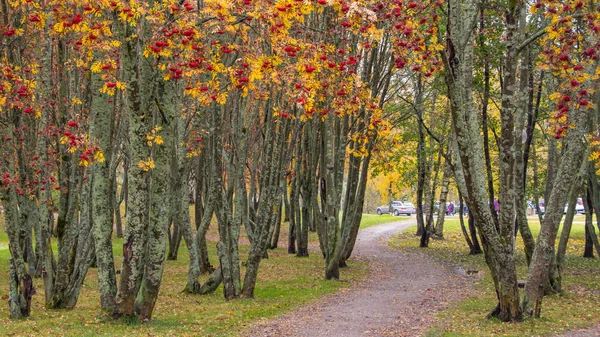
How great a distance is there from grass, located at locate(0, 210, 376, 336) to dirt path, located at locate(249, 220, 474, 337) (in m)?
0.58

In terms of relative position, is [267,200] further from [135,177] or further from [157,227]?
[135,177]

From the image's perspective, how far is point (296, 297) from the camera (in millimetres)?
14945

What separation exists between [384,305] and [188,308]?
4.23 meters

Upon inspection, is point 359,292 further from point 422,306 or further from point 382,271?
point 382,271

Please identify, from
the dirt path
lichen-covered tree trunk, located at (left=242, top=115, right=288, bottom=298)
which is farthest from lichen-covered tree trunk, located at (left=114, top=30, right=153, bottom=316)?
lichen-covered tree trunk, located at (left=242, top=115, right=288, bottom=298)

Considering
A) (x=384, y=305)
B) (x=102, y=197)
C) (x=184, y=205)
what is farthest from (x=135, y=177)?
(x=384, y=305)

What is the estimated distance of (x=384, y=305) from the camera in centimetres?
1381

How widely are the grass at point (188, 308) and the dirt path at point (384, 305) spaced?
576mm

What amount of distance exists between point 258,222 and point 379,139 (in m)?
4.94

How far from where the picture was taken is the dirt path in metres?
11.1

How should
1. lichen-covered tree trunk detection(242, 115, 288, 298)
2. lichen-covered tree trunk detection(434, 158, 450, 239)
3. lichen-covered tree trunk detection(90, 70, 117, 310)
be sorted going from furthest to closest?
lichen-covered tree trunk detection(434, 158, 450, 239)
lichen-covered tree trunk detection(242, 115, 288, 298)
lichen-covered tree trunk detection(90, 70, 117, 310)

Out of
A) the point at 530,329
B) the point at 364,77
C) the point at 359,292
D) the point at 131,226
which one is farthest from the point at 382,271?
the point at 131,226

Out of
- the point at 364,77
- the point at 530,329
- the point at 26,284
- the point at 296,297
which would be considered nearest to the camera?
the point at 530,329

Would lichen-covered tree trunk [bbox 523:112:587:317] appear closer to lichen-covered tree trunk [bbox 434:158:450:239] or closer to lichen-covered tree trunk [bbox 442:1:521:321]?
lichen-covered tree trunk [bbox 442:1:521:321]
